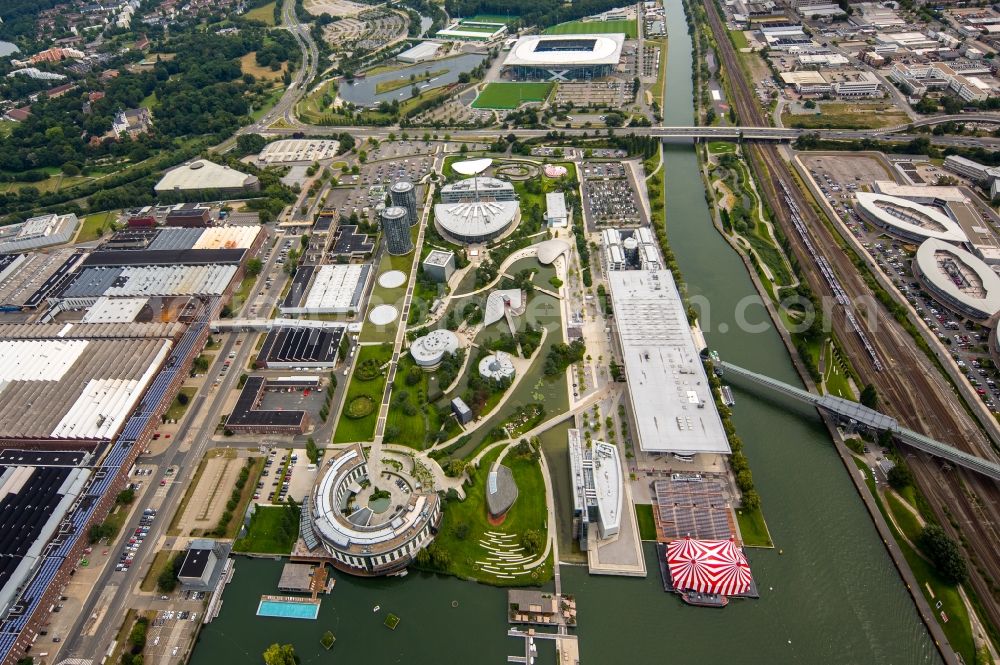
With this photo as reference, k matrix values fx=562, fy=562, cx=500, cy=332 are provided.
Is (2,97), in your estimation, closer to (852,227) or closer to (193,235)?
(193,235)

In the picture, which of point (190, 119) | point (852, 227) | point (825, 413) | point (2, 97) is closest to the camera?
point (825, 413)

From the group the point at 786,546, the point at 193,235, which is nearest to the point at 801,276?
the point at 786,546

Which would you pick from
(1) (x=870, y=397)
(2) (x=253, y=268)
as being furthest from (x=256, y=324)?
(1) (x=870, y=397)

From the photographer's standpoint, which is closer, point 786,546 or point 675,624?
point 675,624

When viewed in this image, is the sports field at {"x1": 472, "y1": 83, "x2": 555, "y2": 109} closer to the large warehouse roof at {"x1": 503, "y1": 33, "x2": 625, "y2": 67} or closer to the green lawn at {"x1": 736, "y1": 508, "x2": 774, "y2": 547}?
the large warehouse roof at {"x1": 503, "y1": 33, "x2": 625, "y2": 67}

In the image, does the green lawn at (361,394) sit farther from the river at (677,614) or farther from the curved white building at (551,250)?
the curved white building at (551,250)

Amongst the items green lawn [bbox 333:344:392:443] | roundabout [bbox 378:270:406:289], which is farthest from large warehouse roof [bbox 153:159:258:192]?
green lawn [bbox 333:344:392:443]

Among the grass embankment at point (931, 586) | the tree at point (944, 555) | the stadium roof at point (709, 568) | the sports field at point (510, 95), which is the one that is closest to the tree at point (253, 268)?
the stadium roof at point (709, 568)
